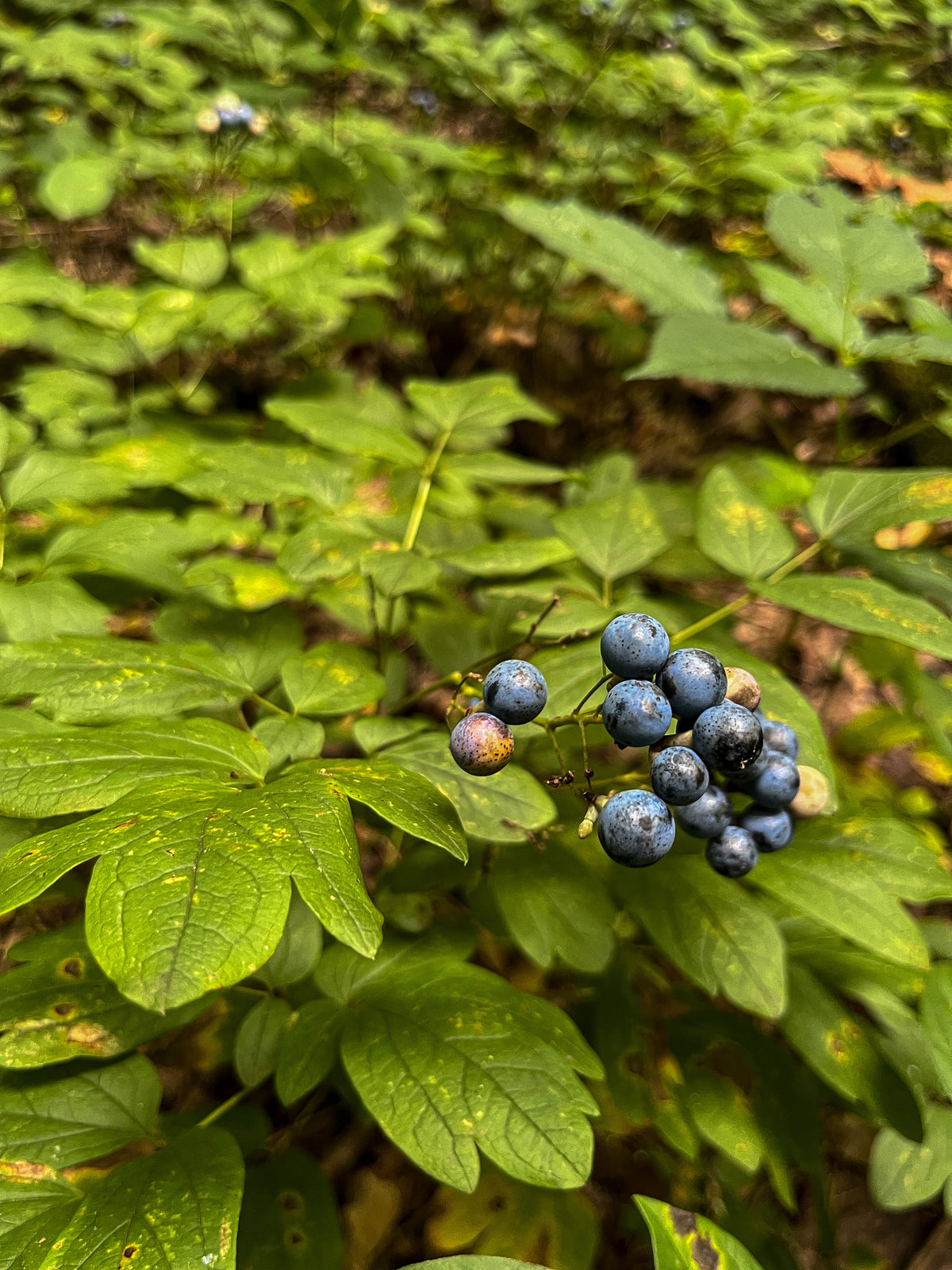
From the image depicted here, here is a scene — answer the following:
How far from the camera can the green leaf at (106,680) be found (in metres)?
1.12

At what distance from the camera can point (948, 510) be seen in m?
1.32

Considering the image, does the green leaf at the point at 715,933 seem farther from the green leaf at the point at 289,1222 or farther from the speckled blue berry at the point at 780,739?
the green leaf at the point at 289,1222

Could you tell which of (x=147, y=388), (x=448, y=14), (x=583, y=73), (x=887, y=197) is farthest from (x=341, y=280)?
(x=448, y=14)

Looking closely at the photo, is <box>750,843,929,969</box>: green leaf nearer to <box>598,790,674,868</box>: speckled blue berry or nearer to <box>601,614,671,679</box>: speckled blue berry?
<box>598,790,674,868</box>: speckled blue berry

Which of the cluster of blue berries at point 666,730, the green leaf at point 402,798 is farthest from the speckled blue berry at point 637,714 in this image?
the green leaf at point 402,798

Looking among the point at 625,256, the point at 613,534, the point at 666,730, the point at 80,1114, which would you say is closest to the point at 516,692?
the point at 666,730

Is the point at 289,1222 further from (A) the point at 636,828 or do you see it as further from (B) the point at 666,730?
(B) the point at 666,730

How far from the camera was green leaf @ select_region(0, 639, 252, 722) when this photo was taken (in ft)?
3.67

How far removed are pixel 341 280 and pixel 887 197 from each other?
192 centimetres

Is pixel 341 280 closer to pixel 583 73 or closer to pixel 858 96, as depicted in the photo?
pixel 583 73

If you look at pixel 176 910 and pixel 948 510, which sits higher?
pixel 948 510

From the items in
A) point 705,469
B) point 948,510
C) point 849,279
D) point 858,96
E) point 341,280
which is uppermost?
point 858,96

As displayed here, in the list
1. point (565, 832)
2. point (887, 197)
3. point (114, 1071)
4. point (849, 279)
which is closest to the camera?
point (114, 1071)

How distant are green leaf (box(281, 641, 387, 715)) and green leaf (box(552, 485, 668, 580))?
0.50 m
